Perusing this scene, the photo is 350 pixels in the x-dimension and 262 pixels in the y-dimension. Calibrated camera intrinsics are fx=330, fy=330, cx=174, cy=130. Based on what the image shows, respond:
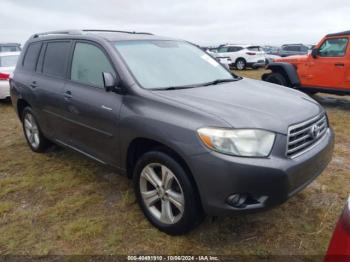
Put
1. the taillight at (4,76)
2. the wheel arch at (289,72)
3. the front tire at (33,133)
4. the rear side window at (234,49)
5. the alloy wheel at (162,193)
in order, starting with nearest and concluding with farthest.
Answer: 1. the alloy wheel at (162,193)
2. the front tire at (33,133)
3. the taillight at (4,76)
4. the wheel arch at (289,72)
5. the rear side window at (234,49)

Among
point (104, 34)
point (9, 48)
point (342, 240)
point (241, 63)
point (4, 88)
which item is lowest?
point (241, 63)

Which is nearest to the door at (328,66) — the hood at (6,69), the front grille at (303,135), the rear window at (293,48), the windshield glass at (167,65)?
the windshield glass at (167,65)

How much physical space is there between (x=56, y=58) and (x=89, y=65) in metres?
0.84

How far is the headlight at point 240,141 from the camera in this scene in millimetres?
2352

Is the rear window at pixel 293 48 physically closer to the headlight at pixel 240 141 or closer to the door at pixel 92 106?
the door at pixel 92 106

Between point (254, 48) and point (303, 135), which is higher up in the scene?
point (303, 135)

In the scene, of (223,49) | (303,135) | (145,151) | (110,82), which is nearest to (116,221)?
(145,151)

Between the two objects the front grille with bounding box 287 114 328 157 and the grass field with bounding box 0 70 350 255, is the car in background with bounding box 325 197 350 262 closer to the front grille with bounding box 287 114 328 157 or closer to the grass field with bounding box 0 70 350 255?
the front grille with bounding box 287 114 328 157

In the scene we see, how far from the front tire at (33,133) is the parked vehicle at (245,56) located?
673 inches

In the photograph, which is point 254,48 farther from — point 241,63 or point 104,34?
point 104,34

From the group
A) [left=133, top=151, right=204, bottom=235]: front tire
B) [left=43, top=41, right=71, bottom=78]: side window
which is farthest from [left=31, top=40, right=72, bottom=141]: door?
[left=133, top=151, right=204, bottom=235]: front tire

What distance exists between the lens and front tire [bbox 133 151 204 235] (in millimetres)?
2572

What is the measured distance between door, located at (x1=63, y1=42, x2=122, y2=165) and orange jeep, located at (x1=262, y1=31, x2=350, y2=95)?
21.2 ft

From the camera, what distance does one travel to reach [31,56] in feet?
15.6
